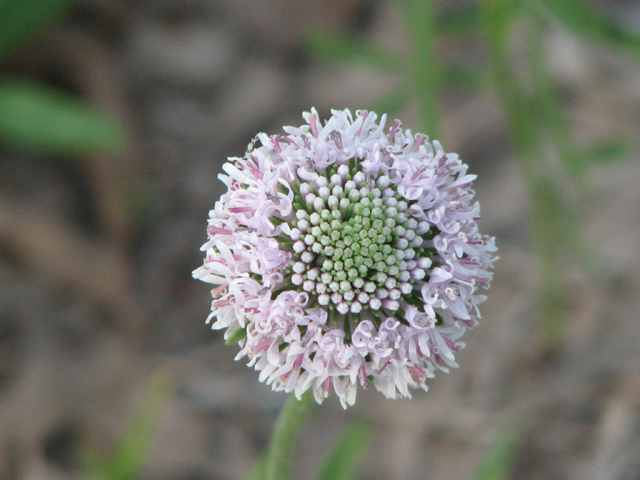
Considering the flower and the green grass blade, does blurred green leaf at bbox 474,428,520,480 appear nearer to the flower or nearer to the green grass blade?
the flower

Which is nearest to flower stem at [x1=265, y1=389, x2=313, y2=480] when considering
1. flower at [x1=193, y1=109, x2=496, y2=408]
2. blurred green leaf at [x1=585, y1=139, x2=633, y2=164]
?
flower at [x1=193, y1=109, x2=496, y2=408]

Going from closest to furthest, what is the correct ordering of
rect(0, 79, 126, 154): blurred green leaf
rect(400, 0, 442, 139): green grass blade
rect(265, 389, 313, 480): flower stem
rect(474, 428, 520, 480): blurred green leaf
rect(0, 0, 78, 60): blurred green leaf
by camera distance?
rect(265, 389, 313, 480): flower stem, rect(474, 428, 520, 480): blurred green leaf, rect(400, 0, 442, 139): green grass blade, rect(0, 79, 126, 154): blurred green leaf, rect(0, 0, 78, 60): blurred green leaf

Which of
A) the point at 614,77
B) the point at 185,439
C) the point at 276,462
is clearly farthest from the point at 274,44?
the point at 276,462

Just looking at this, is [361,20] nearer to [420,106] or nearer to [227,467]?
[420,106]

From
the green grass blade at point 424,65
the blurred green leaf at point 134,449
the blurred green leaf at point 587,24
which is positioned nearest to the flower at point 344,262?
the green grass blade at point 424,65

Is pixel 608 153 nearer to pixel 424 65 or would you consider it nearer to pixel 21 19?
pixel 424 65

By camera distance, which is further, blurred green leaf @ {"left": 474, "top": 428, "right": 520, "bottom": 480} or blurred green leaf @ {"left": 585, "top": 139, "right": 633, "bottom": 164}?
blurred green leaf @ {"left": 585, "top": 139, "right": 633, "bottom": 164}

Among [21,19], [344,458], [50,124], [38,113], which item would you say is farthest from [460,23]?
[21,19]
